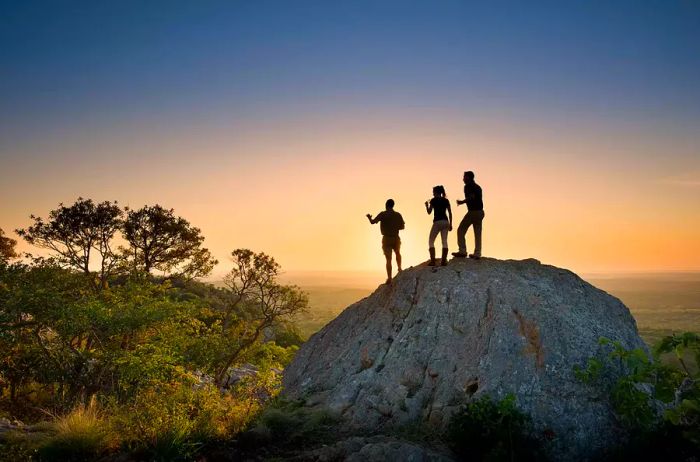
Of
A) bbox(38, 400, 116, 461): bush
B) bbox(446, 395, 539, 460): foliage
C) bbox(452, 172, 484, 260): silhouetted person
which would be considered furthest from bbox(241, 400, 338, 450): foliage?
bbox(452, 172, 484, 260): silhouetted person

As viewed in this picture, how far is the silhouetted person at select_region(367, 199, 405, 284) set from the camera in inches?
560

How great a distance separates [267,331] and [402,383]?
42010 mm

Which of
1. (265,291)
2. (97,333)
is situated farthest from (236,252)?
(97,333)

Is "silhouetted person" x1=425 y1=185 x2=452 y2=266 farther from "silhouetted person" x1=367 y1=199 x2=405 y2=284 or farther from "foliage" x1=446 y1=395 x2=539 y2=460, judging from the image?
"foliage" x1=446 y1=395 x2=539 y2=460

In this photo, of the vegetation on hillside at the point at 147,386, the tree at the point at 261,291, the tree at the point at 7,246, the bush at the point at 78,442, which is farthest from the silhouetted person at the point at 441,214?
the tree at the point at 7,246

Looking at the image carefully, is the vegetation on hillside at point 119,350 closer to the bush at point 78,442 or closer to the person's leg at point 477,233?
the bush at point 78,442

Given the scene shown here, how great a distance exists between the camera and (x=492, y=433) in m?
8.07

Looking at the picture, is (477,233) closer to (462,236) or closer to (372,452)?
(462,236)

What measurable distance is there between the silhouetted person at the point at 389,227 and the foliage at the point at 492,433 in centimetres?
635

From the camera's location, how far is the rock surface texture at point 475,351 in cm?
891

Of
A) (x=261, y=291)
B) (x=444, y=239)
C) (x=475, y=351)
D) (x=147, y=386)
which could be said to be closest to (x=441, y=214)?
(x=444, y=239)

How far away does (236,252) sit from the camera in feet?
95.3

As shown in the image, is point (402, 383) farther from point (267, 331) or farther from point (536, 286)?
point (267, 331)

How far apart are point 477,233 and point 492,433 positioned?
658 cm
